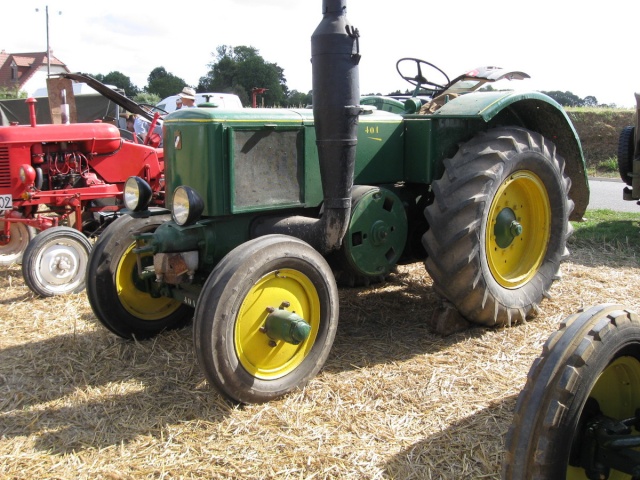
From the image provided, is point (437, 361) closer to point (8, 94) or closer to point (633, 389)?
point (633, 389)

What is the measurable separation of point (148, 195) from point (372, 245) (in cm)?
137

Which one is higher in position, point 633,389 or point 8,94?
point 8,94

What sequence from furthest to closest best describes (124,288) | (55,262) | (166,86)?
(166,86) → (55,262) → (124,288)

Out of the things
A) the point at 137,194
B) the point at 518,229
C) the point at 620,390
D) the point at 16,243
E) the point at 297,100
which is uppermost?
the point at 297,100

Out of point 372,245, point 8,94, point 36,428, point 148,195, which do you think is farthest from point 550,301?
point 8,94

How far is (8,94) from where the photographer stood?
29.6m

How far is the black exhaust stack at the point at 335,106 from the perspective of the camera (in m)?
3.06

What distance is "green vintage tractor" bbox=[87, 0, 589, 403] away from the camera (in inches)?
118

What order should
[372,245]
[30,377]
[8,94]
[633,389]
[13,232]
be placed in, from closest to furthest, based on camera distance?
[633,389], [30,377], [372,245], [13,232], [8,94]

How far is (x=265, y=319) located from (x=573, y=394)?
1681 millimetres

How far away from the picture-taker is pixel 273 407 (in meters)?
2.95

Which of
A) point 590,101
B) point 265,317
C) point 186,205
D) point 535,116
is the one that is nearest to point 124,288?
point 186,205

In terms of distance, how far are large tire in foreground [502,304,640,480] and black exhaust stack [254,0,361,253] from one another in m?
1.64

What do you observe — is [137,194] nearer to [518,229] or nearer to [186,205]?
[186,205]
